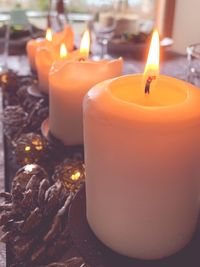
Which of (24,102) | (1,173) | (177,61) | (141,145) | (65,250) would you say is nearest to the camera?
(141,145)

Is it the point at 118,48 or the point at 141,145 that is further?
the point at 118,48

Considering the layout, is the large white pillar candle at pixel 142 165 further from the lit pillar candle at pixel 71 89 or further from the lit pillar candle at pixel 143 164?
the lit pillar candle at pixel 71 89

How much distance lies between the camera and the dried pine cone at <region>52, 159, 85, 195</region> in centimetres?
40

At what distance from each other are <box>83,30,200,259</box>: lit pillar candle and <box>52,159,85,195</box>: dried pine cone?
0.10m

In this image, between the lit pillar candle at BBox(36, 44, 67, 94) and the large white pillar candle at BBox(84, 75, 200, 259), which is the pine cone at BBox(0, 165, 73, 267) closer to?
the large white pillar candle at BBox(84, 75, 200, 259)

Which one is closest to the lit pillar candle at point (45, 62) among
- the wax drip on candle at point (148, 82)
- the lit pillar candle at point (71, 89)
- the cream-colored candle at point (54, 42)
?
the cream-colored candle at point (54, 42)

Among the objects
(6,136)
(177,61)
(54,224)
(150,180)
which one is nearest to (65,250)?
(54,224)

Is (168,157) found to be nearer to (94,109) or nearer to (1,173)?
(94,109)

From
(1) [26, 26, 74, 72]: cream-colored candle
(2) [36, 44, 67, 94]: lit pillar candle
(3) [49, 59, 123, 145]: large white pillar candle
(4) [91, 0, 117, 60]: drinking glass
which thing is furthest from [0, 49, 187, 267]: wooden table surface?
(3) [49, 59, 123, 145]: large white pillar candle

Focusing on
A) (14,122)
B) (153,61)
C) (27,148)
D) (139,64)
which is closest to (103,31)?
(139,64)

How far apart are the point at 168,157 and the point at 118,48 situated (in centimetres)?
88

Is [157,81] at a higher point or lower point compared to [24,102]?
higher

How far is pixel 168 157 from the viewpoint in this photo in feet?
0.79

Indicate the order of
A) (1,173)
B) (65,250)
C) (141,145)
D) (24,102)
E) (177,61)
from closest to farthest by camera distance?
1. (141,145)
2. (65,250)
3. (1,173)
4. (24,102)
5. (177,61)
